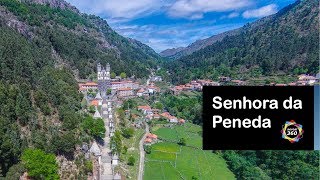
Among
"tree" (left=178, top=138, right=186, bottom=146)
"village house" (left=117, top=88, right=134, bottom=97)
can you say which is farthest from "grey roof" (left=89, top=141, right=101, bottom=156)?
"village house" (left=117, top=88, right=134, bottom=97)

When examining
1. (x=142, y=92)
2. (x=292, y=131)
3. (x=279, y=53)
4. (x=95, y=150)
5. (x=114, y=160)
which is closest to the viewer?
(x=292, y=131)

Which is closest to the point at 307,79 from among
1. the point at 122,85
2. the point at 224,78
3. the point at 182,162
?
the point at 224,78

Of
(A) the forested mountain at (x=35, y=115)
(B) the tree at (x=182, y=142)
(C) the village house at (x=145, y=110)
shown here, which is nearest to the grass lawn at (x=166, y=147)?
(B) the tree at (x=182, y=142)

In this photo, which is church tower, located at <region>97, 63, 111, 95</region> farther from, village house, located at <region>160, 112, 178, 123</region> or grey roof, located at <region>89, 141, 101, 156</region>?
grey roof, located at <region>89, 141, 101, 156</region>

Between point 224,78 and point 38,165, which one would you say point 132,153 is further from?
point 224,78

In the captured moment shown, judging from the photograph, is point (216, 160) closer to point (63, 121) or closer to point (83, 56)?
point (63, 121)

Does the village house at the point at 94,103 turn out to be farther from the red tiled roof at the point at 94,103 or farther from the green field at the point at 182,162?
the green field at the point at 182,162
